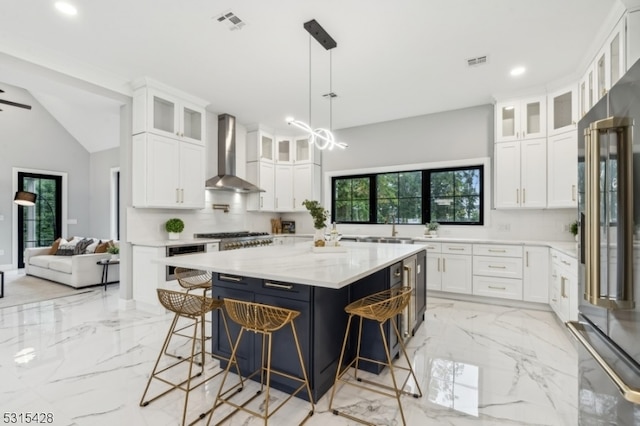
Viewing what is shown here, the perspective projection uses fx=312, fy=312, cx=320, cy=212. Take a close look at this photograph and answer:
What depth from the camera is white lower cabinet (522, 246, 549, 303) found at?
3934 mm

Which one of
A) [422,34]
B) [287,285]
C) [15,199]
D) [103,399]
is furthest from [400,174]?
[15,199]

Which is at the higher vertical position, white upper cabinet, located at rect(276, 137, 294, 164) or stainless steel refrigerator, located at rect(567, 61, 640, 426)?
white upper cabinet, located at rect(276, 137, 294, 164)

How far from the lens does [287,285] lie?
2.10 meters

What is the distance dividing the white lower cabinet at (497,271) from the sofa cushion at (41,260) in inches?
281

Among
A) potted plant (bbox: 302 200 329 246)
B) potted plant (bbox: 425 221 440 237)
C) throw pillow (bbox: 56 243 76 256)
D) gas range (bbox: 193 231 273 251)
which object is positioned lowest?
throw pillow (bbox: 56 243 76 256)

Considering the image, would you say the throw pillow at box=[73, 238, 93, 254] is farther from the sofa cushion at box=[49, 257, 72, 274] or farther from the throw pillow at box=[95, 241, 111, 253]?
the throw pillow at box=[95, 241, 111, 253]

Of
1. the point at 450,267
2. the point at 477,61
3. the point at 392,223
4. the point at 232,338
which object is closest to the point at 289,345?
the point at 232,338

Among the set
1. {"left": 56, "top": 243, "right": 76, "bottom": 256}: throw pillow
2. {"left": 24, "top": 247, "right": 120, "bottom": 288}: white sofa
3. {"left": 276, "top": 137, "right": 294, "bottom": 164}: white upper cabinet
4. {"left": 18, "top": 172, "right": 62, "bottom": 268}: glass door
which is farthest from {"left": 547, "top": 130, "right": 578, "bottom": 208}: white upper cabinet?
{"left": 18, "top": 172, "right": 62, "bottom": 268}: glass door

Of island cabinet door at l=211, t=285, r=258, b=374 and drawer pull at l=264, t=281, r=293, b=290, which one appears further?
island cabinet door at l=211, t=285, r=258, b=374

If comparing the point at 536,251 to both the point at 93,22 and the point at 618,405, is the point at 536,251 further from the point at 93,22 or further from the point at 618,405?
the point at 93,22

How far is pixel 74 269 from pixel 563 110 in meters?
7.50

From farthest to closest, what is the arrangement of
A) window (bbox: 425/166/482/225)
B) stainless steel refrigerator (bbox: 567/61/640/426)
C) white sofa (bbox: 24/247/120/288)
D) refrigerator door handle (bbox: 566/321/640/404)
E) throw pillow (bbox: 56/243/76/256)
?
throw pillow (bbox: 56/243/76/256) < white sofa (bbox: 24/247/120/288) < window (bbox: 425/166/482/225) < stainless steel refrigerator (bbox: 567/61/640/426) < refrigerator door handle (bbox: 566/321/640/404)

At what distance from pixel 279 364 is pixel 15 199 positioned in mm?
7229

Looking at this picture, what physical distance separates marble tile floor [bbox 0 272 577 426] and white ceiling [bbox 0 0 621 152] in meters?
2.74
